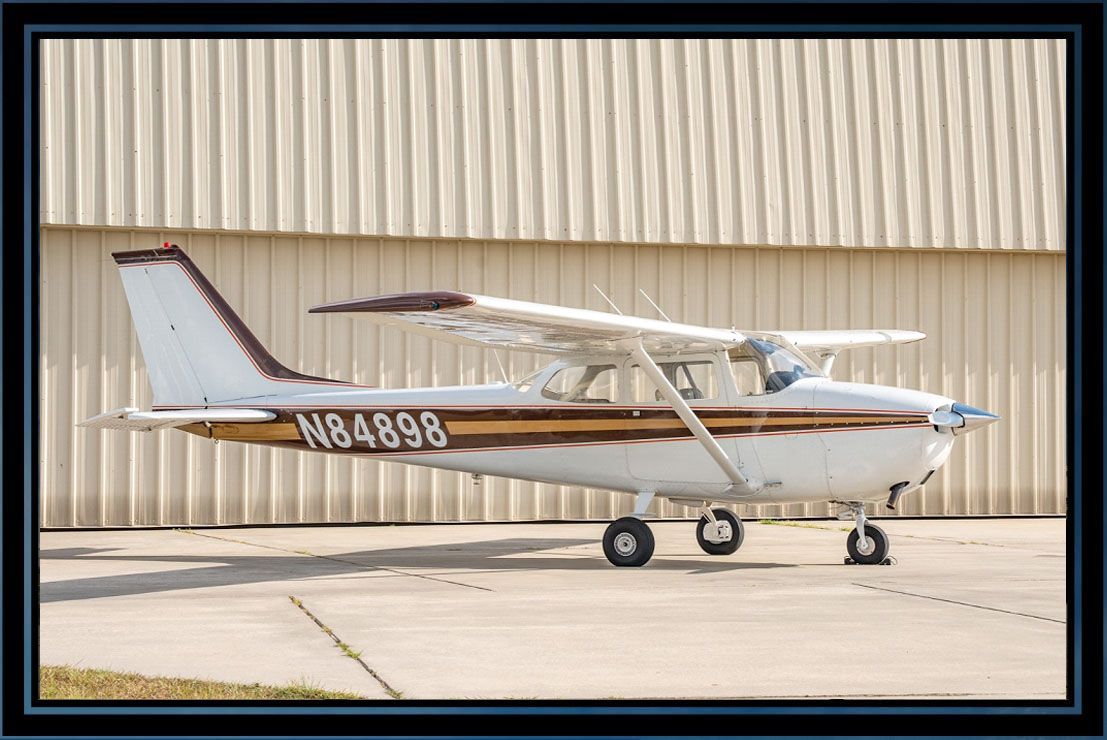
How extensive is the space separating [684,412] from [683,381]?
65 cm

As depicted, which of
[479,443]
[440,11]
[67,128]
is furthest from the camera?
[67,128]

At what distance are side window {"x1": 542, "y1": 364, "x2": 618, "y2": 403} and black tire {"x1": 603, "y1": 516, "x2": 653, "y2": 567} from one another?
1.18 metres

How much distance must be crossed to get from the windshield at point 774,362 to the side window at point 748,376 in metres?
0.03

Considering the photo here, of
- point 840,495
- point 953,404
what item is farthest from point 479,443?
point 953,404

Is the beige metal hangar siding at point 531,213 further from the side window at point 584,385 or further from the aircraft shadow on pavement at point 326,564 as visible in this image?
the side window at point 584,385

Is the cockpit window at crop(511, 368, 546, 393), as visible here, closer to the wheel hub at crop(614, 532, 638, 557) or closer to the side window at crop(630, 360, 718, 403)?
the side window at crop(630, 360, 718, 403)

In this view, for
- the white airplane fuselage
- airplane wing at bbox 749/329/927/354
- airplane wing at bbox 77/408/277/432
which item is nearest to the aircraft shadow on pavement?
the white airplane fuselage

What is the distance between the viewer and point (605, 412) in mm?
11102

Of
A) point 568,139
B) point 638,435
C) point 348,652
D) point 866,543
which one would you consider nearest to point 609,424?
point 638,435

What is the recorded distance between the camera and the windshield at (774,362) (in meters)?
10.6

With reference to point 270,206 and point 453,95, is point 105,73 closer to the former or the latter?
point 270,206

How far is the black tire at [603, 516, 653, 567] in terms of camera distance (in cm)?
1052

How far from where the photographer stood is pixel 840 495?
10453mm

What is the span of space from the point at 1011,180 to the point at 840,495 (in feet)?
27.9
